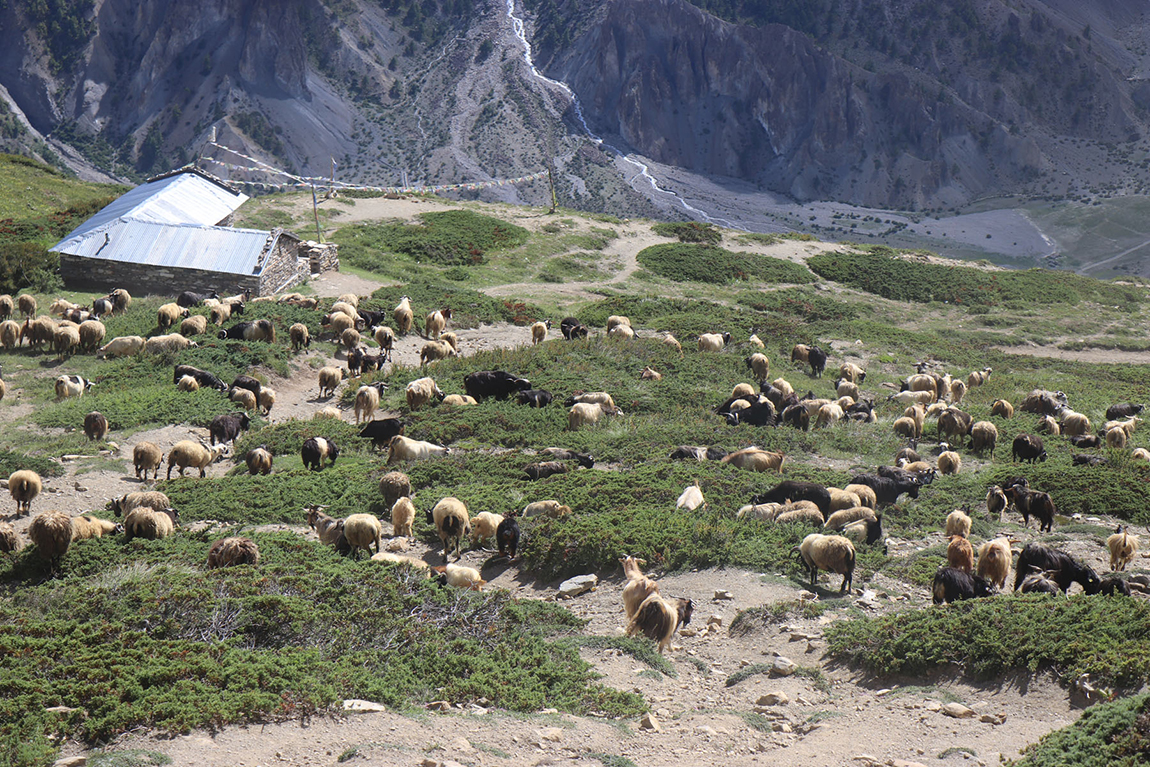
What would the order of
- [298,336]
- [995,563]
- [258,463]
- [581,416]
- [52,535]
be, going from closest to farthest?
1. [52,535]
2. [995,563]
3. [258,463]
4. [581,416]
5. [298,336]

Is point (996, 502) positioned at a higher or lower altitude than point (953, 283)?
lower

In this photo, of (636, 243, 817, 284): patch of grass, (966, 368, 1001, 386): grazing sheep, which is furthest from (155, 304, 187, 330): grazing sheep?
(966, 368, 1001, 386): grazing sheep

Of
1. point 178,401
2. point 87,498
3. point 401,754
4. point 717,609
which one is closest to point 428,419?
point 178,401

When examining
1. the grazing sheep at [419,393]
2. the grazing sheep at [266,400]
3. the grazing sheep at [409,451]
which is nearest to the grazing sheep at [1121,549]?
the grazing sheep at [409,451]

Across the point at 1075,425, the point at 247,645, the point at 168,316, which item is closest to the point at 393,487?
the point at 247,645

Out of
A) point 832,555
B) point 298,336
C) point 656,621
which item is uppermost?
point 832,555

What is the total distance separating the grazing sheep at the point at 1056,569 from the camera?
12.8 metres

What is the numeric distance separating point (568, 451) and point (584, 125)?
148337 mm

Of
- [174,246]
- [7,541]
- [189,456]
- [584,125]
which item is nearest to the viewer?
[7,541]

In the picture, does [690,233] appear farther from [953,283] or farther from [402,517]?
[402,517]

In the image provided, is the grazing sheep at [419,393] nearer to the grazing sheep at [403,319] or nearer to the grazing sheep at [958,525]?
the grazing sheep at [403,319]

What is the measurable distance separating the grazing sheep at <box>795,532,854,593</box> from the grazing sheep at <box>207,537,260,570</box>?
8.14 m

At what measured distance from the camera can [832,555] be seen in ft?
42.8

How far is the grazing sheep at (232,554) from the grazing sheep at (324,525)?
2.02 m
